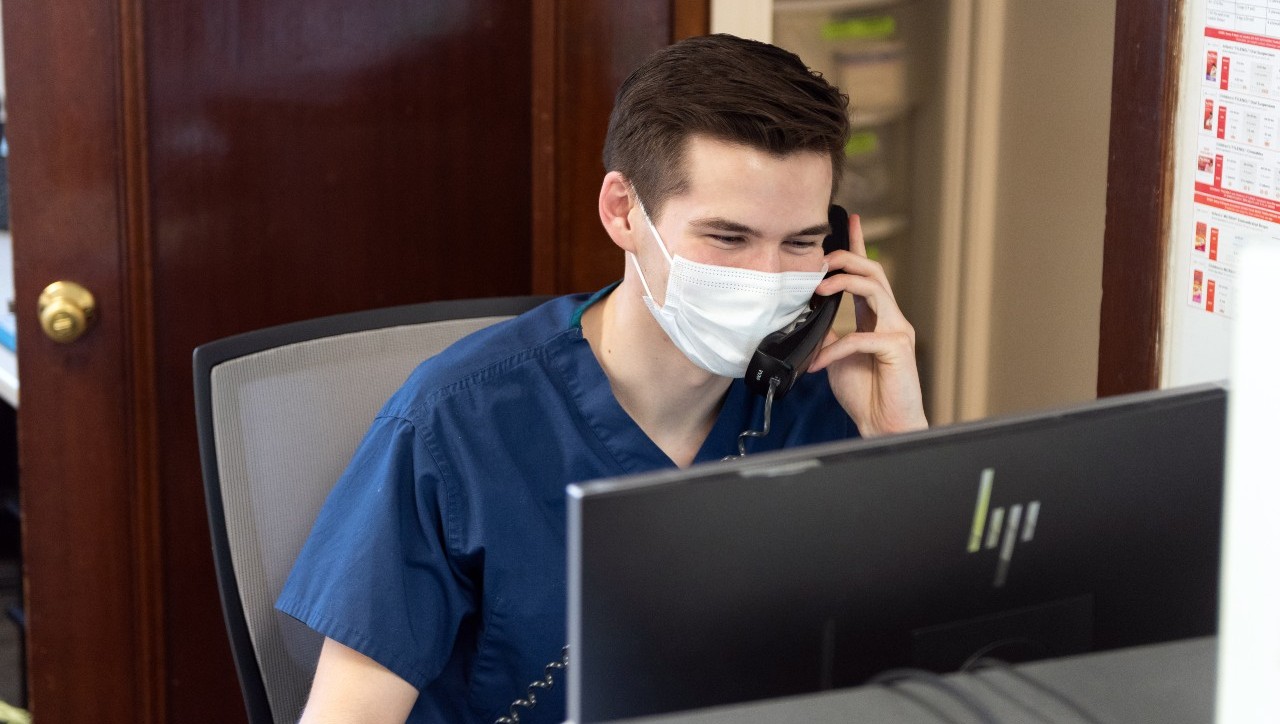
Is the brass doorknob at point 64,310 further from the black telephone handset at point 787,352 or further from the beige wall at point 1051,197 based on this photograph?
the beige wall at point 1051,197

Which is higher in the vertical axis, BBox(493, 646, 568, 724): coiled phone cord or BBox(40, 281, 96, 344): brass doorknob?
BBox(40, 281, 96, 344): brass doorknob

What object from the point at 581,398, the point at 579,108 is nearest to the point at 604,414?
the point at 581,398

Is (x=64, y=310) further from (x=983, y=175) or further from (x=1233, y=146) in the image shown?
(x=983, y=175)

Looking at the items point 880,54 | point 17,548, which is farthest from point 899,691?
point 17,548

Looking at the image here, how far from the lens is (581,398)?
1417mm

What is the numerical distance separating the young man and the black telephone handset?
16 mm

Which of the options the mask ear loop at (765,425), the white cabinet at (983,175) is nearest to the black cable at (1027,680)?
the mask ear loop at (765,425)

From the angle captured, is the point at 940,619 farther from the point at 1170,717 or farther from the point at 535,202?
the point at 535,202

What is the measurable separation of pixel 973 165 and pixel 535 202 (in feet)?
3.55

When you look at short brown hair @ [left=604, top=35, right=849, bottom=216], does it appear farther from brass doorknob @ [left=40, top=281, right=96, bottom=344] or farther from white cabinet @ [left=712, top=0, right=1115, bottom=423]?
white cabinet @ [left=712, top=0, right=1115, bottom=423]

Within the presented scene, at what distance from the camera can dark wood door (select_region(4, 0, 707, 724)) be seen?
1811mm

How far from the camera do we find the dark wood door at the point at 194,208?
5.94 ft

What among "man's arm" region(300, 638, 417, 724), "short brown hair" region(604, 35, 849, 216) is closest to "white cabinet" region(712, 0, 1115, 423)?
"short brown hair" region(604, 35, 849, 216)

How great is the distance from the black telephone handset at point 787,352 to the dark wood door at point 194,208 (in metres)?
0.81
